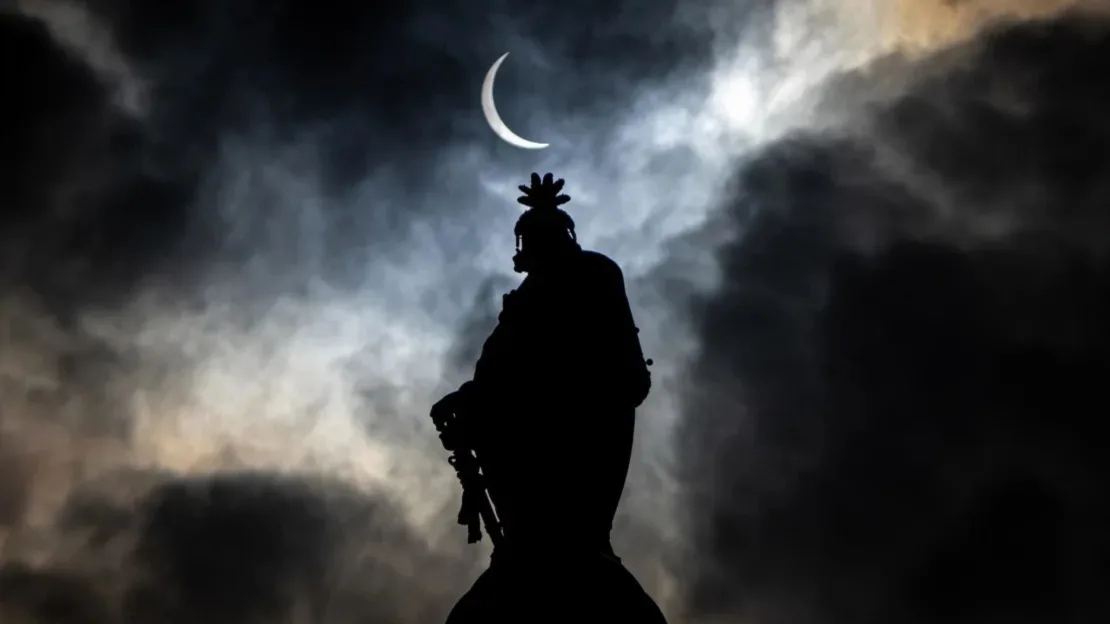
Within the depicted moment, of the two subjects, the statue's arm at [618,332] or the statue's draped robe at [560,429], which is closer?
the statue's draped robe at [560,429]

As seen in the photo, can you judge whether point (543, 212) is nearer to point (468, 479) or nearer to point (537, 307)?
point (537, 307)

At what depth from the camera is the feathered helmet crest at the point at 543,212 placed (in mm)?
12648

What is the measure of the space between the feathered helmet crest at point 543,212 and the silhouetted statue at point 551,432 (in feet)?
0.05

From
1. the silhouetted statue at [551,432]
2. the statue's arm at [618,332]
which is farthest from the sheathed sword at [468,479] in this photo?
the statue's arm at [618,332]

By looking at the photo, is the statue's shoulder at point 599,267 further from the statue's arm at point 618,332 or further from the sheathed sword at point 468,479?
the sheathed sword at point 468,479

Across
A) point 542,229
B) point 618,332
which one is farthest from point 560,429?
point 542,229

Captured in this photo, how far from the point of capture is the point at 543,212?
1266 cm

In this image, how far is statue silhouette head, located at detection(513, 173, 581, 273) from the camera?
12602 millimetres

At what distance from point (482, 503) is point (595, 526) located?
64.5 inches

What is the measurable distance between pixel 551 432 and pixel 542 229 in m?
2.84

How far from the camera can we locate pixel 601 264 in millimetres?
12305

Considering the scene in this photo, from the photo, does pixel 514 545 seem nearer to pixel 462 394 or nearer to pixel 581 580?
pixel 581 580

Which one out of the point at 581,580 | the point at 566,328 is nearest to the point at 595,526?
the point at 581,580

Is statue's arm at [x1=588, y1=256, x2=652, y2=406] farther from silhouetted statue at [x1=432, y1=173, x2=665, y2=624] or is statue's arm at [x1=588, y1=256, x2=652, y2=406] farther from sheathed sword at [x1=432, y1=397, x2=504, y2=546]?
sheathed sword at [x1=432, y1=397, x2=504, y2=546]
